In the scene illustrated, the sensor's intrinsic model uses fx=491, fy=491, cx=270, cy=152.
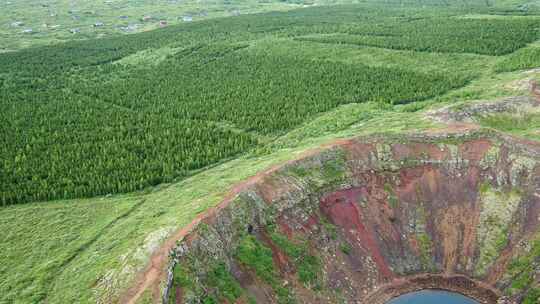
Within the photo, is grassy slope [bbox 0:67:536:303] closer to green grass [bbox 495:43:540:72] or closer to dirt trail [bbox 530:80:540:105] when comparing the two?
dirt trail [bbox 530:80:540:105]

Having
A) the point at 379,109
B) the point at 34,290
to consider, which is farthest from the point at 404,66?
the point at 34,290

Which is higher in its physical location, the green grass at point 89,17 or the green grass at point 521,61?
the green grass at point 89,17

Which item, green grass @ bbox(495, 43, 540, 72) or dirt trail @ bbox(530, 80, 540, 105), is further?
green grass @ bbox(495, 43, 540, 72)

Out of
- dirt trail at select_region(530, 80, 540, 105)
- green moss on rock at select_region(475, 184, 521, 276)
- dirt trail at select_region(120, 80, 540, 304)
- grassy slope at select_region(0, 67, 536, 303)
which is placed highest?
dirt trail at select_region(530, 80, 540, 105)

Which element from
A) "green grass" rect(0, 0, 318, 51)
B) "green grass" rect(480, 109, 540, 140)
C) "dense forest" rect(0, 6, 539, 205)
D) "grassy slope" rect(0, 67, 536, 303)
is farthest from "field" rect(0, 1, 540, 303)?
"green grass" rect(0, 0, 318, 51)

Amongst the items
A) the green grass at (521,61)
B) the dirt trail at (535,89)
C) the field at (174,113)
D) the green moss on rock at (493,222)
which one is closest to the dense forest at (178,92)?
the field at (174,113)

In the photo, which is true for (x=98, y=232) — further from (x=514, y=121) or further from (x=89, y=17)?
(x=89, y=17)

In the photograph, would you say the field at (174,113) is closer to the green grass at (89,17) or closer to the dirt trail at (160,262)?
the dirt trail at (160,262)
